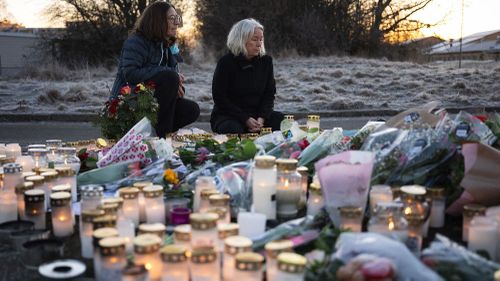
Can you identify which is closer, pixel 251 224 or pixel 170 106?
pixel 251 224

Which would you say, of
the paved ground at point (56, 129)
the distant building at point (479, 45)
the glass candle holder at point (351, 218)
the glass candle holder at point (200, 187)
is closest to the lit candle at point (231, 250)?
the glass candle holder at point (351, 218)

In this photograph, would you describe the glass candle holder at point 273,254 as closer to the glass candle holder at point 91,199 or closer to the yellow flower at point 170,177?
the glass candle holder at point 91,199

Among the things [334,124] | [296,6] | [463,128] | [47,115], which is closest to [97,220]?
[463,128]

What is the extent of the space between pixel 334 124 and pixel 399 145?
5853 millimetres

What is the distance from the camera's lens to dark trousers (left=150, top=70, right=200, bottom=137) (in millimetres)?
4777

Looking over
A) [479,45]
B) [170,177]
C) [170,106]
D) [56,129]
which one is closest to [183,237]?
[170,177]

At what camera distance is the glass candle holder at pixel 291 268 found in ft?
5.33

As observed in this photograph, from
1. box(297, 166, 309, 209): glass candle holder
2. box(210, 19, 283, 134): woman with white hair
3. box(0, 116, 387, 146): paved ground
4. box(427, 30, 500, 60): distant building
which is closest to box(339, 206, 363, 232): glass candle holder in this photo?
box(297, 166, 309, 209): glass candle holder

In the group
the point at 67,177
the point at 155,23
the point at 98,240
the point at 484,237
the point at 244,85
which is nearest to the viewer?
the point at 98,240

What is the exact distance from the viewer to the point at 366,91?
11219mm

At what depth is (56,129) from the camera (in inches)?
318

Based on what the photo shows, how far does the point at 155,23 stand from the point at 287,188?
2.70 m

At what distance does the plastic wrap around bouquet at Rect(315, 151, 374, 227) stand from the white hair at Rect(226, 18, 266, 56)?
8.65 ft

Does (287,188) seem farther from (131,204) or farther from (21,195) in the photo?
(21,195)
